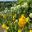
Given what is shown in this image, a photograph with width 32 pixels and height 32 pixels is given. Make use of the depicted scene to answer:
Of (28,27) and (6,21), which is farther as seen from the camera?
(6,21)

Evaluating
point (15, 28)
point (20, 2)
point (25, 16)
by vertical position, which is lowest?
point (15, 28)

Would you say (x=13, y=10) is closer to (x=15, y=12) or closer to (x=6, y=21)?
(x=15, y=12)

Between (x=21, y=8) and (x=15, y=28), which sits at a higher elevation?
(x=21, y=8)

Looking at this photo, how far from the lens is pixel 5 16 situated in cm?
114

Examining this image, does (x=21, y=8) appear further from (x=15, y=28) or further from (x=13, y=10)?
(x=15, y=28)

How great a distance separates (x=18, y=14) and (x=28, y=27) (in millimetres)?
132

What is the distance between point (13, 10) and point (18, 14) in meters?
0.05

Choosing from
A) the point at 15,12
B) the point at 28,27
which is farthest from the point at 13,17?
the point at 28,27

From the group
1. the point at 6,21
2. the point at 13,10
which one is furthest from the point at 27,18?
the point at 6,21

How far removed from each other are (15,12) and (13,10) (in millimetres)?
26

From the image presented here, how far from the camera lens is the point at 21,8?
1010 mm

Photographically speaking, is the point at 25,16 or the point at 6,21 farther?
the point at 6,21

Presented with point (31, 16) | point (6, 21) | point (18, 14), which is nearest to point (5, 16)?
point (6, 21)

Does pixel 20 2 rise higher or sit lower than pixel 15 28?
higher
